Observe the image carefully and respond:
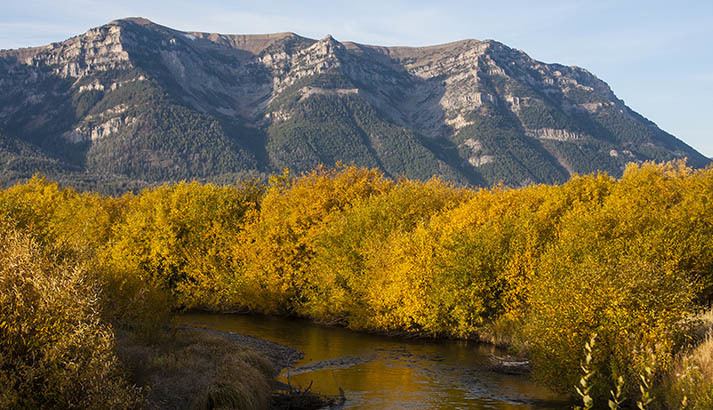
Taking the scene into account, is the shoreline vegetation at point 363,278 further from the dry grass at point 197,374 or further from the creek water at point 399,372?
the creek water at point 399,372

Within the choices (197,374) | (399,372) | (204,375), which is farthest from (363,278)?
(204,375)

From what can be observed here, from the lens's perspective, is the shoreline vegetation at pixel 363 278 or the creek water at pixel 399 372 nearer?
the shoreline vegetation at pixel 363 278

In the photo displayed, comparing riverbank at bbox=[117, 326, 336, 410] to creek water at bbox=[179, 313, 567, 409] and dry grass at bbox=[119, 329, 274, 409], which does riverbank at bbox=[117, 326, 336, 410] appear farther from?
creek water at bbox=[179, 313, 567, 409]

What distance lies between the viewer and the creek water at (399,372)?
38.2m

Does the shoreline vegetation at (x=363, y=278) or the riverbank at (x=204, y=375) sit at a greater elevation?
the shoreline vegetation at (x=363, y=278)

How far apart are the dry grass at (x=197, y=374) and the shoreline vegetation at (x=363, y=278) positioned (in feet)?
0.50

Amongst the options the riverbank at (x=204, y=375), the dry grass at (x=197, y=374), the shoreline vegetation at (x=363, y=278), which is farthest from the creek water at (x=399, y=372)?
the dry grass at (x=197, y=374)

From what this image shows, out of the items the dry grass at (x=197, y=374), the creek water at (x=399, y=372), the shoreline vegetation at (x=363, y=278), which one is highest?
the shoreline vegetation at (x=363, y=278)

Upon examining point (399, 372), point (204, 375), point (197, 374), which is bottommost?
point (399, 372)

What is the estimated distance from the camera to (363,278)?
66750mm

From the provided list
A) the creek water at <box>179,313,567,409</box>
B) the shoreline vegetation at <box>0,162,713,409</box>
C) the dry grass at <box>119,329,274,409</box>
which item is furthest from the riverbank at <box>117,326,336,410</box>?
the creek water at <box>179,313,567,409</box>

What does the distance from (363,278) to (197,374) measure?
3099 centimetres

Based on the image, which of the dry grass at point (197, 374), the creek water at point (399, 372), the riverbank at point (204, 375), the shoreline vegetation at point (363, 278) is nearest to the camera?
the shoreline vegetation at point (363, 278)

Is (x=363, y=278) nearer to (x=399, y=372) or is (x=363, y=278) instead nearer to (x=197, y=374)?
(x=399, y=372)
